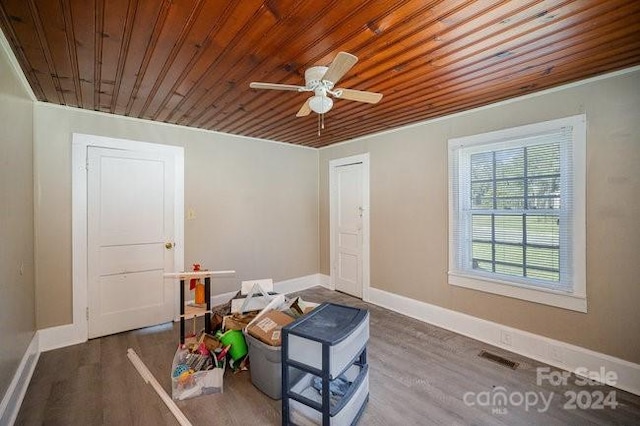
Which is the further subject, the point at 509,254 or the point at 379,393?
the point at 509,254

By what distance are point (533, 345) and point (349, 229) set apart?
2.52 meters

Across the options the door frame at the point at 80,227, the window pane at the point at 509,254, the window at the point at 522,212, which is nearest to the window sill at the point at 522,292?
the window at the point at 522,212

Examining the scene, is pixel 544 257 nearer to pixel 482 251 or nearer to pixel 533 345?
pixel 482 251

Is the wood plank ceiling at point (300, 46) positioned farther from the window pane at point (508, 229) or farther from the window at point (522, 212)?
the window pane at point (508, 229)

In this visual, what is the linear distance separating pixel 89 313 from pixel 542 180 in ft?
15.1

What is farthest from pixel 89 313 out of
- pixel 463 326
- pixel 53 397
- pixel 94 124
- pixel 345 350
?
pixel 463 326

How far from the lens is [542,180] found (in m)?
2.48

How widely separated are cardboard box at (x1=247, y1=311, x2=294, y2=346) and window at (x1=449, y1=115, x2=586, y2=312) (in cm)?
198

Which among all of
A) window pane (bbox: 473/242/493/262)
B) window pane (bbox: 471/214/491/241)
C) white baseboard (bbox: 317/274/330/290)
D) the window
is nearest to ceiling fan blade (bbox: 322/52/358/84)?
the window

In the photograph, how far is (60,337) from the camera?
2.70m

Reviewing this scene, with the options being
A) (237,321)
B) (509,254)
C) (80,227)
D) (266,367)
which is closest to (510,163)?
(509,254)

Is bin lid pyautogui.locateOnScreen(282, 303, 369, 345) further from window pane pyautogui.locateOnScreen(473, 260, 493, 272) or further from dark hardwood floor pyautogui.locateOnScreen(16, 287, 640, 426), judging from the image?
window pane pyautogui.locateOnScreen(473, 260, 493, 272)

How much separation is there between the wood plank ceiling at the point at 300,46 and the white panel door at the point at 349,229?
1740mm

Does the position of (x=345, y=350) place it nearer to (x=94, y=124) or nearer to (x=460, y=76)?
(x=460, y=76)
